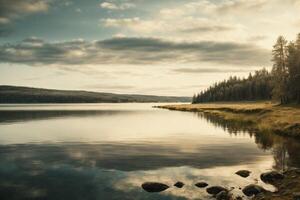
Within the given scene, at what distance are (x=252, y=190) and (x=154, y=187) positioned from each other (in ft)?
23.6

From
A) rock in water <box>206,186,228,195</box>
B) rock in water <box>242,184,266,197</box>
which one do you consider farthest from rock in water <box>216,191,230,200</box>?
rock in water <box>242,184,266,197</box>

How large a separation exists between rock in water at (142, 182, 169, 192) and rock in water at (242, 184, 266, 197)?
592 cm

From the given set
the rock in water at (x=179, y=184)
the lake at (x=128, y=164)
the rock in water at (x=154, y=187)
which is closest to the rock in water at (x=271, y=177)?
the lake at (x=128, y=164)

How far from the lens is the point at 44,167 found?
36062 millimetres

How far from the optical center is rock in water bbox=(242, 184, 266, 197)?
25.2m

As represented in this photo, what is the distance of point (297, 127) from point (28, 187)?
147ft

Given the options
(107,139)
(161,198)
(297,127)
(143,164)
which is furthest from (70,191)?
(297,127)

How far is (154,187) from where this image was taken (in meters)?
27.1

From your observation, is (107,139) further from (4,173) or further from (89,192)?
(89,192)

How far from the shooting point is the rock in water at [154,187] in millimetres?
26806

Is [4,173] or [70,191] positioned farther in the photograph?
[4,173]

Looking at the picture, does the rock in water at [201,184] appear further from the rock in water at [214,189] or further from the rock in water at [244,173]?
the rock in water at [244,173]

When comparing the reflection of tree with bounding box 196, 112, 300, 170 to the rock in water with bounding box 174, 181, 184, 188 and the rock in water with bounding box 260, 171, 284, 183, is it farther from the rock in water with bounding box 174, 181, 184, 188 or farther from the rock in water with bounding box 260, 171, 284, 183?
the rock in water with bounding box 174, 181, 184, 188

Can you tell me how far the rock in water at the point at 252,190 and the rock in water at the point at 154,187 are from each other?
5920mm
